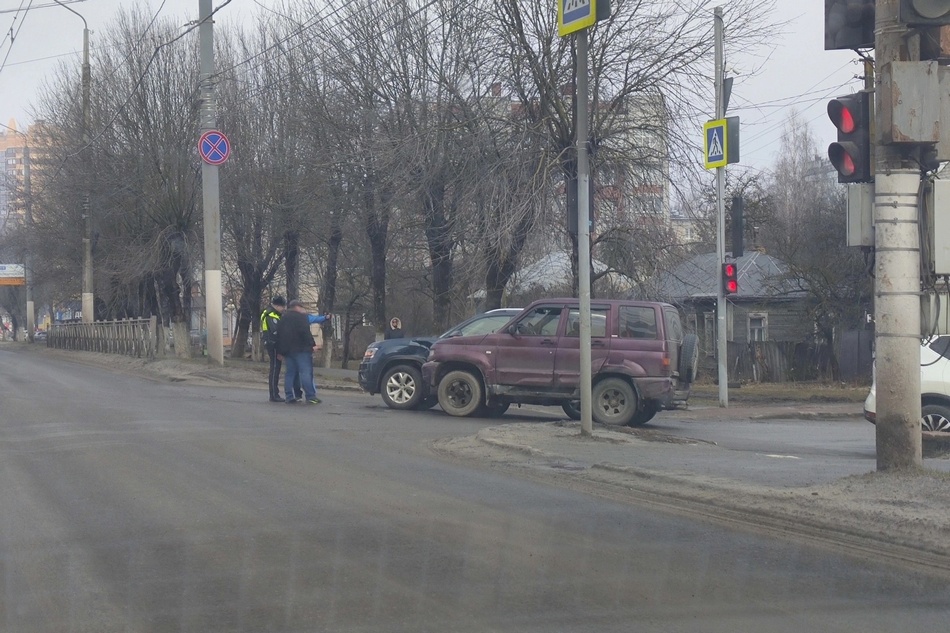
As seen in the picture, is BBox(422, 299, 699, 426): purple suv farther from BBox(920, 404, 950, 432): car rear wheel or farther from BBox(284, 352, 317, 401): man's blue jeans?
BBox(920, 404, 950, 432): car rear wheel

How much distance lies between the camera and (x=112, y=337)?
3728cm

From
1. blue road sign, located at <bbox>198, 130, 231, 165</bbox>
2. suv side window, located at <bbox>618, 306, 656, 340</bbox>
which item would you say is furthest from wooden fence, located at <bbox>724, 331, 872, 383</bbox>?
suv side window, located at <bbox>618, 306, 656, 340</bbox>

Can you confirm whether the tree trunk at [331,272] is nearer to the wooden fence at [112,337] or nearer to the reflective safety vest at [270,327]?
the wooden fence at [112,337]

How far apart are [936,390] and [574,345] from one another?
5.03m

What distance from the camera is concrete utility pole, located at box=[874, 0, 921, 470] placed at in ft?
27.1

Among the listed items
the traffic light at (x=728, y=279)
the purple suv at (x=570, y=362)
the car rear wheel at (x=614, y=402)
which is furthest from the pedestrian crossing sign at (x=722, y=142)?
the car rear wheel at (x=614, y=402)

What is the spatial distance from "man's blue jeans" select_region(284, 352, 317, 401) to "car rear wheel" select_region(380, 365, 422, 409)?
48.6 inches

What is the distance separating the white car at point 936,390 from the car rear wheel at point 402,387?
705 cm

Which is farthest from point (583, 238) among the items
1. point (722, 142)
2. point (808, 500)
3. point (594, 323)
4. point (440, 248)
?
point (440, 248)

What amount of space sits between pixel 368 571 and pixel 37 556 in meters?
2.15

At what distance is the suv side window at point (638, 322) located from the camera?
15289mm

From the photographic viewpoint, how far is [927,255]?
8.42 meters

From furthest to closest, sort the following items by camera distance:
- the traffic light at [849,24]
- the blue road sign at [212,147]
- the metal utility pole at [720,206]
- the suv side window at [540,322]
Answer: the blue road sign at [212,147]
the metal utility pole at [720,206]
the suv side window at [540,322]
the traffic light at [849,24]

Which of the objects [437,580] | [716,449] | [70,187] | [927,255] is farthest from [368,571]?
[70,187]
